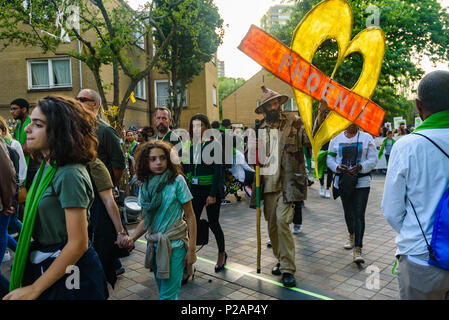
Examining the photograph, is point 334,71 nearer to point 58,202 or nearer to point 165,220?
point 165,220

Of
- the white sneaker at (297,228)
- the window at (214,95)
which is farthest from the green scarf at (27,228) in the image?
the window at (214,95)

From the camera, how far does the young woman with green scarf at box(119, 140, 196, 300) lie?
2.81 meters

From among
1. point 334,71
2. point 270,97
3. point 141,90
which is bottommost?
point 270,97

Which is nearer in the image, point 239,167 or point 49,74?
point 239,167

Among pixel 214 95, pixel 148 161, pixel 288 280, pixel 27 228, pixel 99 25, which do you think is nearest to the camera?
pixel 27 228

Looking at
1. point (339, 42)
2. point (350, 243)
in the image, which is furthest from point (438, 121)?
point (350, 243)

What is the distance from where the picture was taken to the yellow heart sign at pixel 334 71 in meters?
3.15

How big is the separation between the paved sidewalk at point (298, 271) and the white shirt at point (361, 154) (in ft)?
3.41

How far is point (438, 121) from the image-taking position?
190 centimetres

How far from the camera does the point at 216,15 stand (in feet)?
62.4

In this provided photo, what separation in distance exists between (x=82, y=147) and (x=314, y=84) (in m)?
2.28

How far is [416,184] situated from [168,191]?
1.82 m

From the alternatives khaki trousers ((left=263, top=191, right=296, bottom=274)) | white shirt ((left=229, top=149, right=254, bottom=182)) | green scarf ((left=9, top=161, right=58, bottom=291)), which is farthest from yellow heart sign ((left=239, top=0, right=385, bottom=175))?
white shirt ((left=229, top=149, right=254, bottom=182))
